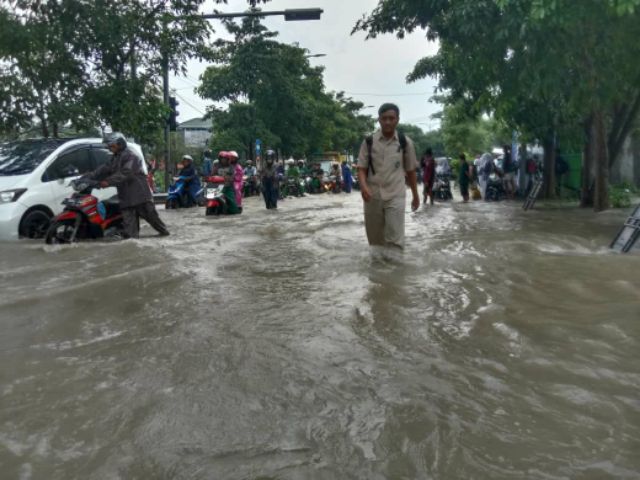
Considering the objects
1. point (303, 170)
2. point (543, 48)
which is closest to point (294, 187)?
point (303, 170)

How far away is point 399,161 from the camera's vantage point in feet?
20.9

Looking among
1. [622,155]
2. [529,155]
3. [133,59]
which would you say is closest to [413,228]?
[133,59]

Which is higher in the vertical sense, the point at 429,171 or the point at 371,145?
the point at 371,145

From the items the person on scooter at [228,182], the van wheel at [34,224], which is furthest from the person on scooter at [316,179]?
the van wheel at [34,224]

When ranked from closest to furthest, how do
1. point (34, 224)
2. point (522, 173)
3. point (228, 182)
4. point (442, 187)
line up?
point (34, 224) < point (228, 182) < point (442, 187) < point (522, 173)

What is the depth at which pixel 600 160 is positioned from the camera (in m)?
12.6

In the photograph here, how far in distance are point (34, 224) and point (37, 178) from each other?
63cm

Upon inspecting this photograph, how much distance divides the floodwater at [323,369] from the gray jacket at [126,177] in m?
1.95

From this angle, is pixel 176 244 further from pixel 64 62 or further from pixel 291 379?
pixel 291 379

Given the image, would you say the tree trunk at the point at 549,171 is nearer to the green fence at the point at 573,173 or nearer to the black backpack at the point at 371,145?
the green fence at the point at 573,173

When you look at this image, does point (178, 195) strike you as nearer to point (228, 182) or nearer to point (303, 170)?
point (228, 182)

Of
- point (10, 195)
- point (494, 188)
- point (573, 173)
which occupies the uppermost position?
point (10, 195)

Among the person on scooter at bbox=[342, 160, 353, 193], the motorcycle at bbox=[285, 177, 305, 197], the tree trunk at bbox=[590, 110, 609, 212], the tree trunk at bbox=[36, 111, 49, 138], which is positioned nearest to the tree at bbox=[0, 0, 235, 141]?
the tree trunk at bbox=[36, 111, 49, 138]

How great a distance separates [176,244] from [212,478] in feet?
21.8
